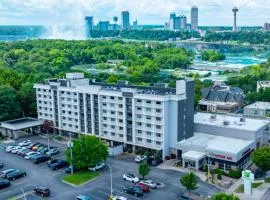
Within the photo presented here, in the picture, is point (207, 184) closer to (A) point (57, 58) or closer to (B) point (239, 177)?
(B) point (239, 177)

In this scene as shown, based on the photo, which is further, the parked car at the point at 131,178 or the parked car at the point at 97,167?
the parked car at the point at 97,167

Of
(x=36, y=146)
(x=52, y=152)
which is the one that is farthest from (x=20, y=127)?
(x=52, y=152)

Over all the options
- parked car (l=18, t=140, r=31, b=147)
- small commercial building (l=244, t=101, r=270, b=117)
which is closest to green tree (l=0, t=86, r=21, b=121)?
parked car (l=18, t=140, r=31, b=147)

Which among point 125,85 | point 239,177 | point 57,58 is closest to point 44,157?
point 125,85

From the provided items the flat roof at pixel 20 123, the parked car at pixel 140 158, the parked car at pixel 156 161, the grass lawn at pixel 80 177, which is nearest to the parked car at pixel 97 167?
the grass lawn at pixel 80 177

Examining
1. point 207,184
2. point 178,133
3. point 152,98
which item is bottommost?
point 207,184

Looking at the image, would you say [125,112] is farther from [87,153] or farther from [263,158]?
[263,158]

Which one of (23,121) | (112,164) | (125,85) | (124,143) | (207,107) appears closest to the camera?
(112,164)

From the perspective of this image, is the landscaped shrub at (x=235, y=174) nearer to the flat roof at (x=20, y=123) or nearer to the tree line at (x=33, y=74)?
the flat roof at (x=20, y=123)
